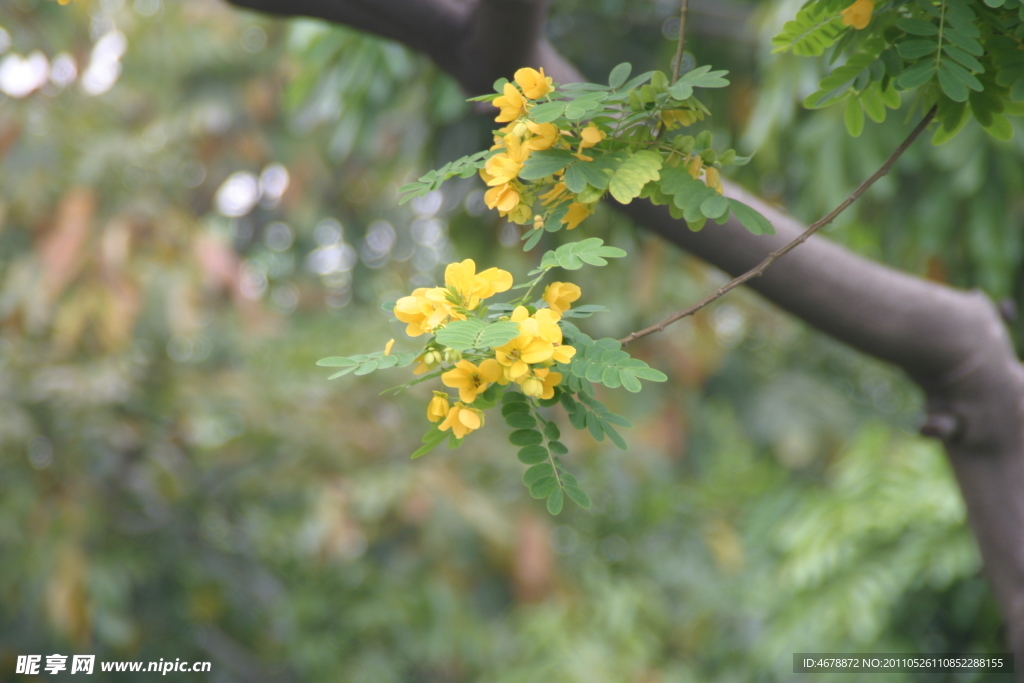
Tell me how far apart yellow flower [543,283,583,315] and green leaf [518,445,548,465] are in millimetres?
118

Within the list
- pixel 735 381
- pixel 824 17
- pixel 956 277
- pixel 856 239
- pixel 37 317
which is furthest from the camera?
pixel 735 381

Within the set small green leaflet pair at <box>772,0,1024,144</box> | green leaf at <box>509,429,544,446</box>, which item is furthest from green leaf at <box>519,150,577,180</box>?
small green leaflet pair at <box>772,0,1024,144</box>

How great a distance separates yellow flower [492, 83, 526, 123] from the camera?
66 centimetres

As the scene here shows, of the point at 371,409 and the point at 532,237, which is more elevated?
the point at 532,237

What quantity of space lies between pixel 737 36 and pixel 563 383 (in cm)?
214

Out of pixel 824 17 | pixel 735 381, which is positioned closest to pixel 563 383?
pixel 824 17

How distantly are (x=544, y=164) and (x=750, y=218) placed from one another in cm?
20

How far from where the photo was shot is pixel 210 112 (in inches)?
174

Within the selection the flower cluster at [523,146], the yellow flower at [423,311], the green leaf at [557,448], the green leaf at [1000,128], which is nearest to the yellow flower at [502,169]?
the flower cluster at [523,146]

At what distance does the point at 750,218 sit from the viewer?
0.72 meters

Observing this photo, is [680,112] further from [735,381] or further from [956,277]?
[735,381]

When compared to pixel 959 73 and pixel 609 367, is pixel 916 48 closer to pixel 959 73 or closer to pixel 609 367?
pixel 959 73
